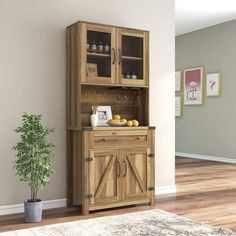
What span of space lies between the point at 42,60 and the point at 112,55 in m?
0.72

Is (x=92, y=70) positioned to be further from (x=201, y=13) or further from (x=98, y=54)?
(x=201, y=13)

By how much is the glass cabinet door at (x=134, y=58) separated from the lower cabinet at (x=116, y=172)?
57 centimetres

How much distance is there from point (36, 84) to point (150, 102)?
1.41 meters

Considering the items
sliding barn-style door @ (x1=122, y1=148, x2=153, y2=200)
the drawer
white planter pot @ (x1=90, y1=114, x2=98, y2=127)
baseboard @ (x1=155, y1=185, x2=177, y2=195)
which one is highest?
white planter pot @ (x1=90, y1=114, x2=98, y2=127)

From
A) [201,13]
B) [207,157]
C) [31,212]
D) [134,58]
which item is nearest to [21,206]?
[31,212]

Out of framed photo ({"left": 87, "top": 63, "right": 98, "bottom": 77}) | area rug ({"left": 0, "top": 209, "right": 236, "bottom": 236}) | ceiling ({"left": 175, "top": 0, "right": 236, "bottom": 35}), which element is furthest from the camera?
ceiling ({"left": 175, "top": 0, "right": 236, "bottom": 35})

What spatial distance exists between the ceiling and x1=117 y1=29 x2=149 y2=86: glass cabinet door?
2.38 meters

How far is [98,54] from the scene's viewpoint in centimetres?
396

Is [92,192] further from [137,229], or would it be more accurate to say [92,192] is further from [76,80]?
[76,80]

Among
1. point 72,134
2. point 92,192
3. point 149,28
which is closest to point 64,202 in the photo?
point 92,192

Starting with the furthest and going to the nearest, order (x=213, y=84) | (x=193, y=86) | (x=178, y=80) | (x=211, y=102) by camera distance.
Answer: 1. (x=178, y=80)
2. (x=193, y=86)
3. (x=211, y=102)
4. (x=213, y=84)

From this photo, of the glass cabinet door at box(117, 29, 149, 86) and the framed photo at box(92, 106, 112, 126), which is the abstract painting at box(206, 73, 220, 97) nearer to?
the glass cabinet door at box(117, 29, 149, 86)

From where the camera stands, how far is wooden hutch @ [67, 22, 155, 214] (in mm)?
3812

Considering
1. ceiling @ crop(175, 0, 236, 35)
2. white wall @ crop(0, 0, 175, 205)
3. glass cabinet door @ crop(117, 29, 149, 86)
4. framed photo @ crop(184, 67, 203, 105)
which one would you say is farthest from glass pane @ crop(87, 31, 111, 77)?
framed photo @ crop(184, 67, 203, 105)
